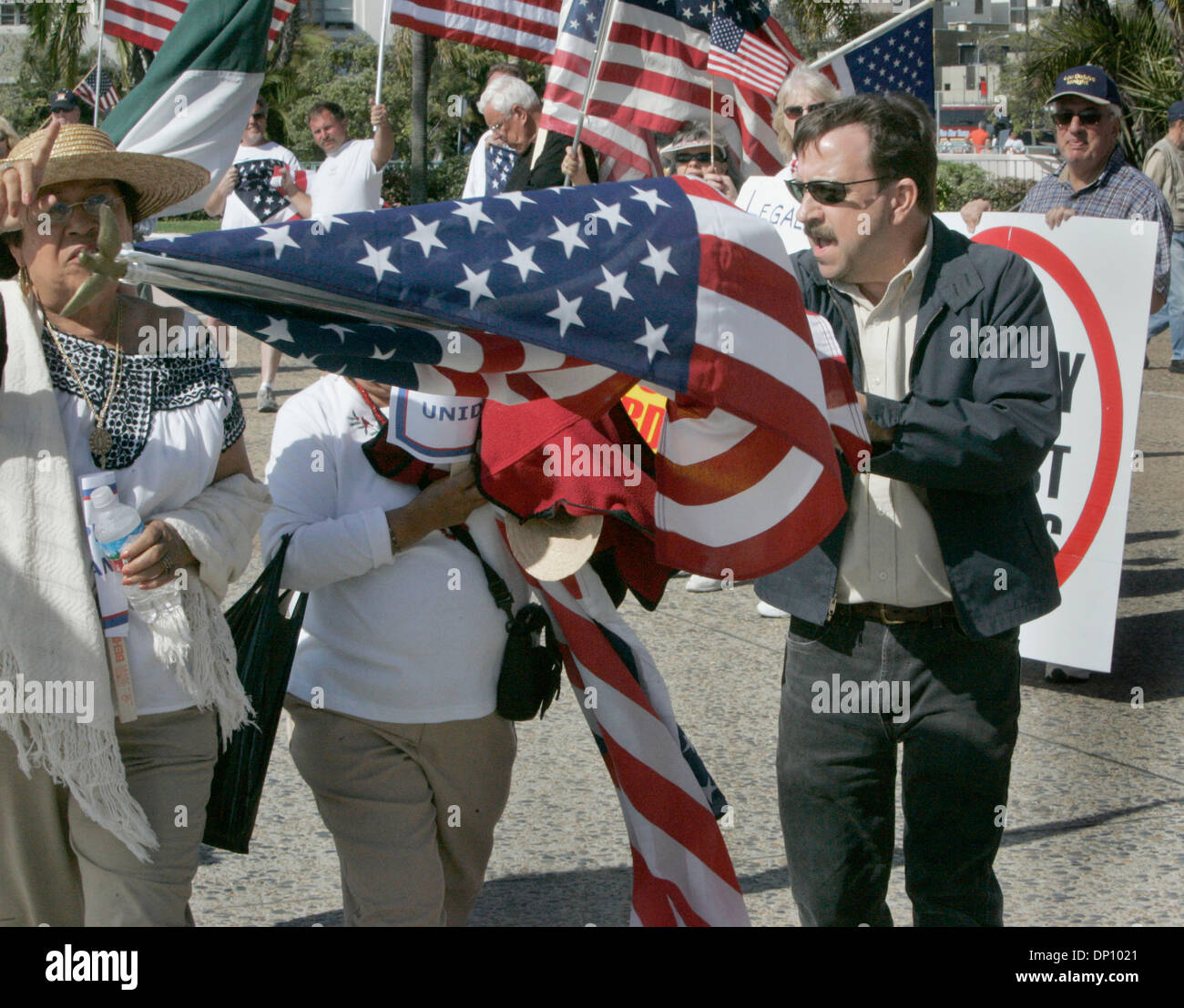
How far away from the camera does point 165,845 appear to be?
297 centimetres

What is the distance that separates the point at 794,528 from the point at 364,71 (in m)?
60.9

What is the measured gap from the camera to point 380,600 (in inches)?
129

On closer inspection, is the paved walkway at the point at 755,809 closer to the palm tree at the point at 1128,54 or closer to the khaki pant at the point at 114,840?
the khaki pant at the point at 114,840

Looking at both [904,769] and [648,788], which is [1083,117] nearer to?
[904,769]

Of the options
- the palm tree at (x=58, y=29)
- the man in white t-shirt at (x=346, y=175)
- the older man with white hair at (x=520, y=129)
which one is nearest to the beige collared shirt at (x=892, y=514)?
the older man with white hair at (x=520, y=129)

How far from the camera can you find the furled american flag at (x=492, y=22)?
26.5 ft

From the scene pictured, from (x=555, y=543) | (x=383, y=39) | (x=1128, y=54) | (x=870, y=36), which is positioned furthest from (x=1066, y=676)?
(x=1128, y=54)

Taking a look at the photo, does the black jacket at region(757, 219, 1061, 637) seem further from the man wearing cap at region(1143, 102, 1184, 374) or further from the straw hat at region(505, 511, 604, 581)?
the man wearing cap at region(1143, 102, 1184, 374)

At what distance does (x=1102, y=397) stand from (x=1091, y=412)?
0.23 feet

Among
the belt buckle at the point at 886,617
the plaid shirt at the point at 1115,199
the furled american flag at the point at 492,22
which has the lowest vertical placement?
the belt buckle at the point at 886,617

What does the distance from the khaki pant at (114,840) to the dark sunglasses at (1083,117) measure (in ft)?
17.1

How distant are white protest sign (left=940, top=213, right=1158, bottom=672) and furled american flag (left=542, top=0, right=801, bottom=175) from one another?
1.69 meters
